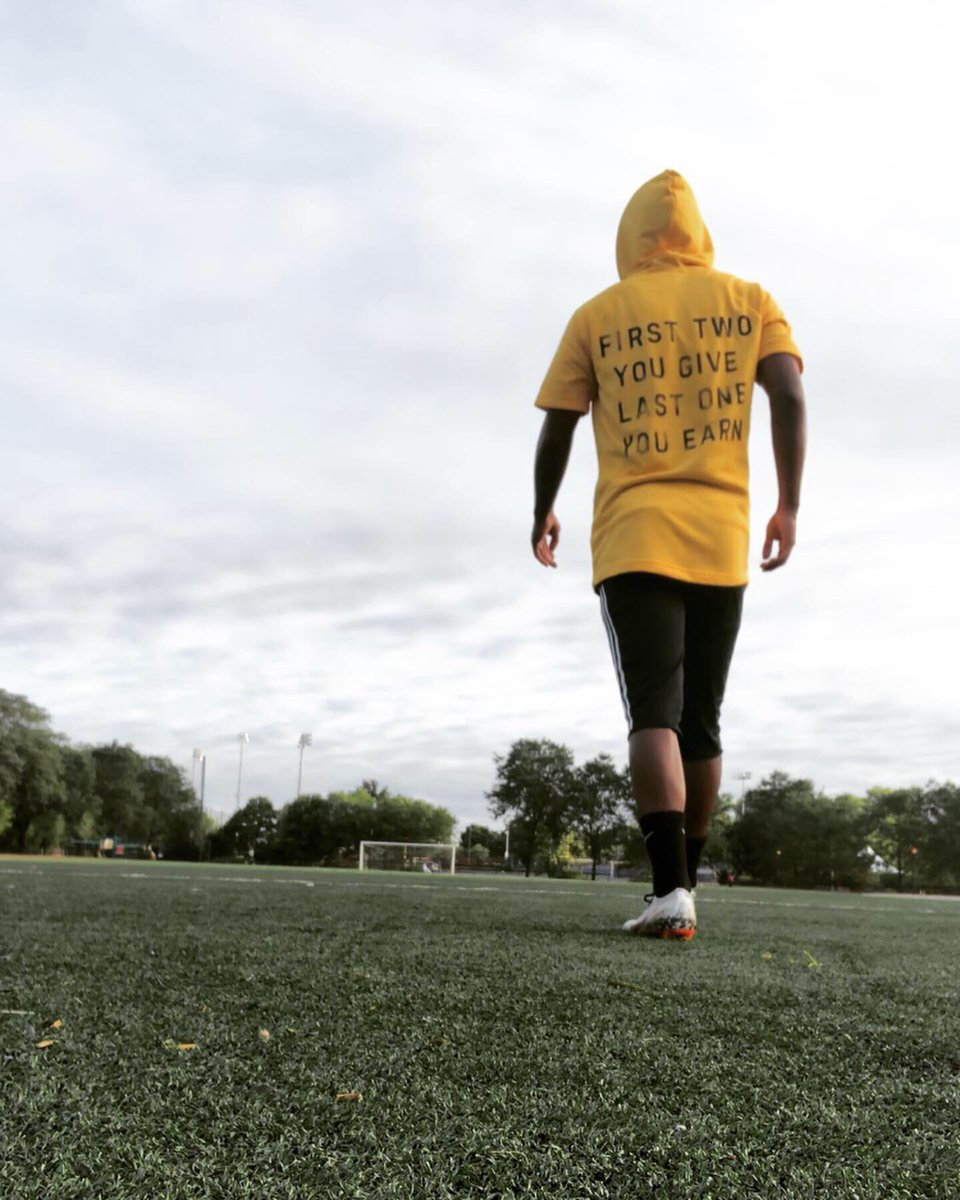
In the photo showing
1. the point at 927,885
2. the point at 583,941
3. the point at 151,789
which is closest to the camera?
the point at 583,941

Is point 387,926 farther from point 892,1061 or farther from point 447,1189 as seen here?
point 447,1189

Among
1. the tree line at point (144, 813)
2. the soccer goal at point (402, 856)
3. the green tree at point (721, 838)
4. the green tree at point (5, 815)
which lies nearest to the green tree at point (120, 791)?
the tree line at point (144, 813)

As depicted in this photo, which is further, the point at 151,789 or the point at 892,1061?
the point at 151,789

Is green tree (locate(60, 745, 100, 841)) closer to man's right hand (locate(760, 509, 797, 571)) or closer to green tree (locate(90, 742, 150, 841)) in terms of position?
green tree (locate(90, 742, 150, 841))

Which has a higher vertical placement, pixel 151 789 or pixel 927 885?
pixel 151 789

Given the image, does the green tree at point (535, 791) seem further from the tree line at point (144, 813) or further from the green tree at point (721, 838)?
the tree line at point (144, 813)

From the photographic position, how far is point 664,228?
3.51m

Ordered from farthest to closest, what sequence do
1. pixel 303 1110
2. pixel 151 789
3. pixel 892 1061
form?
pixel 151 789, pixel 892 1061, pixel 303 1110

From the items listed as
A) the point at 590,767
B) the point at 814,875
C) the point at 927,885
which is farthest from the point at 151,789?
the point at 927,885

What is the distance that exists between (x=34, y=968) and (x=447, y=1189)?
5.05ft

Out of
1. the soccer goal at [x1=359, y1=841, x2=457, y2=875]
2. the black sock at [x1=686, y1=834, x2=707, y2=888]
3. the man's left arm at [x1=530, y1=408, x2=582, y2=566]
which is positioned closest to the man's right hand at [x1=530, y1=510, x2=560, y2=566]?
the man's left arm at [x1=530, y1=408, x2=582, y2=566]

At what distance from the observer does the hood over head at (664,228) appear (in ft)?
11.5

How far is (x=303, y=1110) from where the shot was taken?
3.66ft

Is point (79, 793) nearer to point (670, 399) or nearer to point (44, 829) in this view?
point (44, 829)
